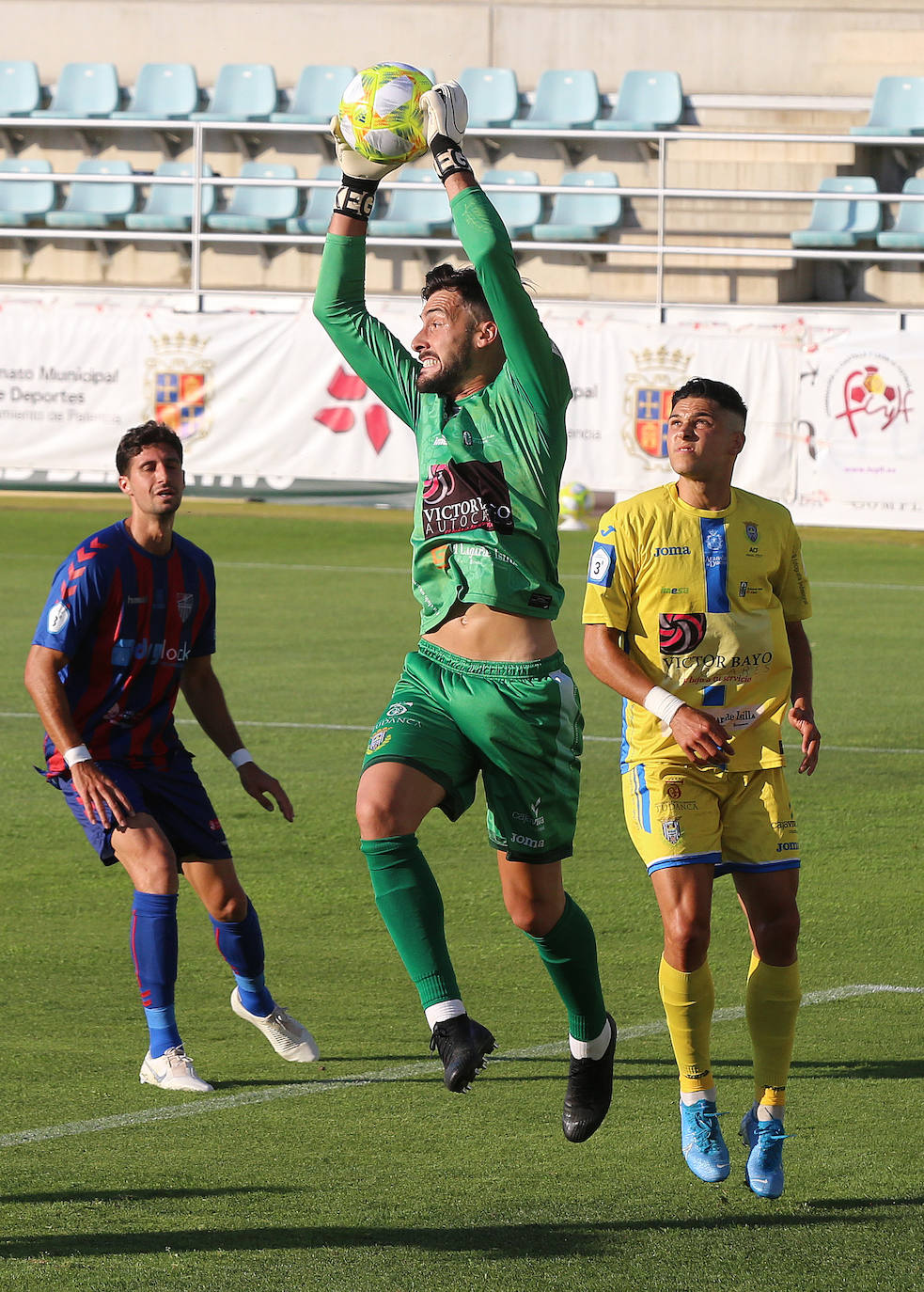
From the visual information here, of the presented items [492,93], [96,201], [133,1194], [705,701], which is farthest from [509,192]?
[133,1194]

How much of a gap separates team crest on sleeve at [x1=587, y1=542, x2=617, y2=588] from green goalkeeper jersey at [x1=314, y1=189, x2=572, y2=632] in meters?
0.20

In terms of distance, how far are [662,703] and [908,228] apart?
70.7 feet

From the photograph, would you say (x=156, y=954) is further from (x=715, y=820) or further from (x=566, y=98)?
(x=566, y=98)

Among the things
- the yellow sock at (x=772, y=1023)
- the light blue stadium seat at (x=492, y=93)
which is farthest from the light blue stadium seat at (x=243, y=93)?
the yellow sock at (x=772, y=1023)

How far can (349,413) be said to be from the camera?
22.5 meters

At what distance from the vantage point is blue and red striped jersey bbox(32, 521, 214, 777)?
6477 millimetres

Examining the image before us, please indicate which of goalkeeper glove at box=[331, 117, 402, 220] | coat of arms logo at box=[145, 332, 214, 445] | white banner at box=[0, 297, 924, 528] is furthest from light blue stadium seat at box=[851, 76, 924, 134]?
goalkeeper glove at box=[331, 117, 402, 220]

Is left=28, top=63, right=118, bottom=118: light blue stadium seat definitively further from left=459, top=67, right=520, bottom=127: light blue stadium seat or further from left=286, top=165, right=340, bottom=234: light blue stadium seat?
left=459, top=67, right=520, bottom=127: light blue stadium seat

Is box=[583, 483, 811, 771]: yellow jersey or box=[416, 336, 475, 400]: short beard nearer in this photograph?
box=[416, 336, 475, 400]: short beard

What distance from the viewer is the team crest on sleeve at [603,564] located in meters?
5.54

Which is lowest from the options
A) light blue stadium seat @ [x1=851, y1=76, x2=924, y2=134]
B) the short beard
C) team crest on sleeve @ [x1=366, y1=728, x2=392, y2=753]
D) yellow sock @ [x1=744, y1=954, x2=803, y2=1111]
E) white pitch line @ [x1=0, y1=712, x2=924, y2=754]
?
white pitch line @ [x1=0, y1=712, x2=924, y2=754]

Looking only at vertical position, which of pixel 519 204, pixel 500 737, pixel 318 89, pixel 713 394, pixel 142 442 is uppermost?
pixel 318 89

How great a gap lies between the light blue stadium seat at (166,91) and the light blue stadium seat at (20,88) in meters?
1.31

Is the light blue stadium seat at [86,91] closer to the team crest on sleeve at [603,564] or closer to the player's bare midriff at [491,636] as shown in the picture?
the team crest on sleeve at [603,564]
